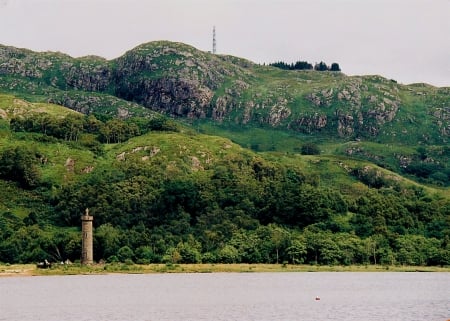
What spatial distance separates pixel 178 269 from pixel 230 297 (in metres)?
56.3

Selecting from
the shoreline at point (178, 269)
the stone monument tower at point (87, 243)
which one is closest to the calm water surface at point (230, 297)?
the shoreline at point (178, 269)

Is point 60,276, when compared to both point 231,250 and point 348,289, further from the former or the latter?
point 348,289

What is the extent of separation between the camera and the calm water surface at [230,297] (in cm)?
10419

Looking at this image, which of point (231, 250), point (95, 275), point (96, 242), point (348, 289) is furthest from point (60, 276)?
point (348, 289)

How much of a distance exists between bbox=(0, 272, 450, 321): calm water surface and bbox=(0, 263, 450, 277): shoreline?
172cm

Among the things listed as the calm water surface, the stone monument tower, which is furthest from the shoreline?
the stone monument tower

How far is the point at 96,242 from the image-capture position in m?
196

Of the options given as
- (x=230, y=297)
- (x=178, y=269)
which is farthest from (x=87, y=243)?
(x=230, y=297)

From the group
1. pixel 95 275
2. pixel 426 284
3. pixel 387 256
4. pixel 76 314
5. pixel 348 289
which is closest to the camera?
pixel 76 314

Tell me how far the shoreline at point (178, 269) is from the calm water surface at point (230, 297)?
67.7 inches

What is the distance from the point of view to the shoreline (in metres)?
176

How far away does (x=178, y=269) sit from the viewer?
18188 centimetres

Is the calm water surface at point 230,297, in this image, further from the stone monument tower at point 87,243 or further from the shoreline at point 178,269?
the stone monument tower at point 87,243

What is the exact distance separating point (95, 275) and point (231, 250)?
3388 cm
